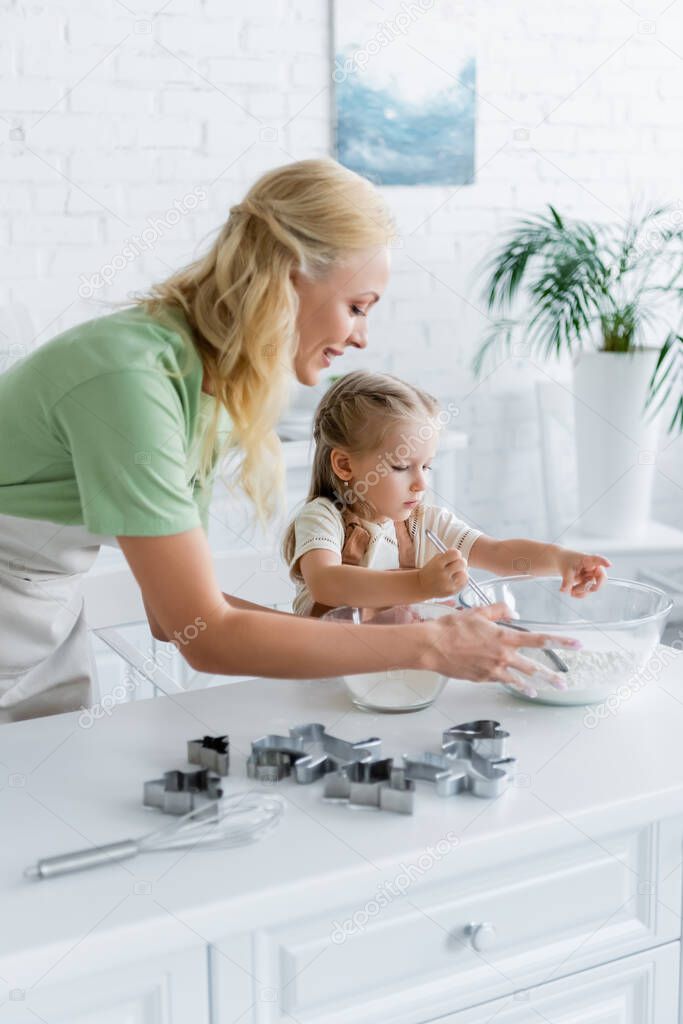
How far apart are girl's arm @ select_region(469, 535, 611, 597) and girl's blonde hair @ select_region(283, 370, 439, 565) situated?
20cm

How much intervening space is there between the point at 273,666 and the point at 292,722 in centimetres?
13

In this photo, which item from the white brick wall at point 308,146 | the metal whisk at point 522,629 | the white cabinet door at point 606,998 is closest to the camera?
the white cabinet door at point 606,998

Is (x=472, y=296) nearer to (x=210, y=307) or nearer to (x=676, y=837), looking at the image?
(x=210, y=307)

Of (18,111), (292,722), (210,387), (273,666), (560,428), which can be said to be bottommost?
(560,428)

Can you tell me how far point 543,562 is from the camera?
1521 mm

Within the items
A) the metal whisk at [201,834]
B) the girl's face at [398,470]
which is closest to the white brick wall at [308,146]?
the girl's face at [398,470]

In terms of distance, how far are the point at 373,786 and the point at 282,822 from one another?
3.5 inches

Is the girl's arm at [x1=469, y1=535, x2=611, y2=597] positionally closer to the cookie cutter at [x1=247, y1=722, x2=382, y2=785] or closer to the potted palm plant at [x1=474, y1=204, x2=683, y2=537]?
the cookie cutter at [x1=247, y1=722, x2=382, y2=785]

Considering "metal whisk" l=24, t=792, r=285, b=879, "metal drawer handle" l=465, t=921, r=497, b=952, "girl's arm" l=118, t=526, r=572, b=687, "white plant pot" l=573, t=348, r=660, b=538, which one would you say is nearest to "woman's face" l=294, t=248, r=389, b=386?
"girl's arm" l=118, t=526, r=572, b=687

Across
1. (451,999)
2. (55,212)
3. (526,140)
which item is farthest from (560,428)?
(451,999)

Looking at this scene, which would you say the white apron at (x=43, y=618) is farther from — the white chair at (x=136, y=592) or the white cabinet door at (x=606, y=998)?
the white cabinet door at (x=606, y=998)

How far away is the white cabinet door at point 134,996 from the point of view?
853mm

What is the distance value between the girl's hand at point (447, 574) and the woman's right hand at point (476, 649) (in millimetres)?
230

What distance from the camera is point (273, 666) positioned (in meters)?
1.15
